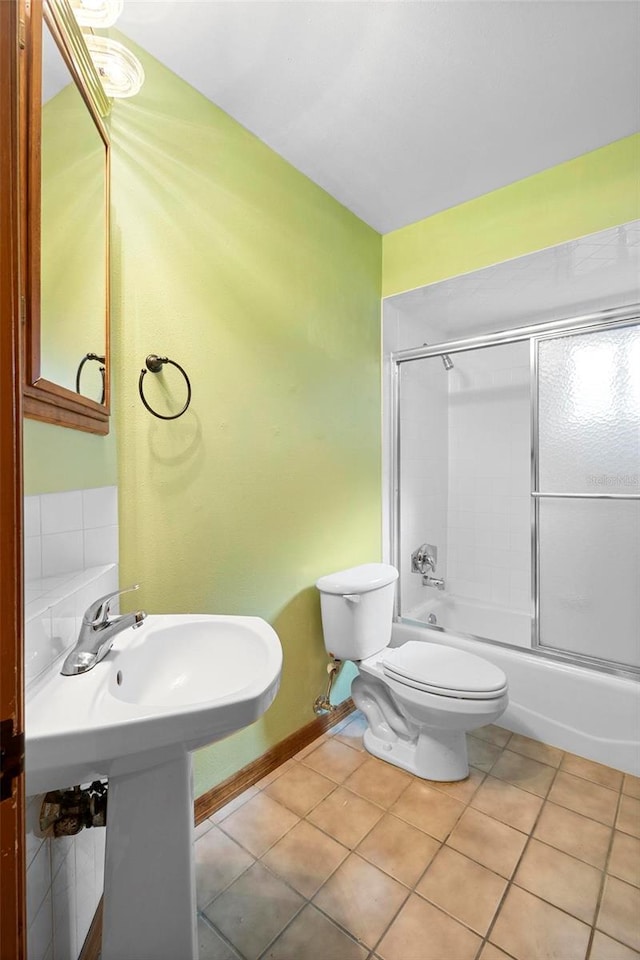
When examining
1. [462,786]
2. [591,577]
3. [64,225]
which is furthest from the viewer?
[591,577]

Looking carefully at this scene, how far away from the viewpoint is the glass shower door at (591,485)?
2064 millimetres

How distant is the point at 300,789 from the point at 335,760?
213 mm

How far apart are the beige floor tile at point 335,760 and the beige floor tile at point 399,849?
0.27 meters

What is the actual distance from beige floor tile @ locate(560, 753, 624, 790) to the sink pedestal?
5.09 feet

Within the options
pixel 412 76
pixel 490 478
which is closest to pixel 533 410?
pixel 490 478

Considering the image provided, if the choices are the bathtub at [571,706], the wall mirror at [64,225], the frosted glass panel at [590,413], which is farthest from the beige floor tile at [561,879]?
the wall mirror at [64,225]

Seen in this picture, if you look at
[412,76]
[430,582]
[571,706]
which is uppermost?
[412,76]

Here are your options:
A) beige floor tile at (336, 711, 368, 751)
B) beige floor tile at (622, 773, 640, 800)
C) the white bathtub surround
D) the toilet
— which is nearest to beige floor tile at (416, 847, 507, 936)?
the toilet

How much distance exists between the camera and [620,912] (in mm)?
1142

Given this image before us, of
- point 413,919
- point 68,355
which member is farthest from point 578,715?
point 68,355

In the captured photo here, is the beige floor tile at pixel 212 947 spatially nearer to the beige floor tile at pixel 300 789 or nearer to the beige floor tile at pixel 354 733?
the beige floor tile at pixel 300 789

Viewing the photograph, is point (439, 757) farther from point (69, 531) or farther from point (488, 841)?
point (69, 531)

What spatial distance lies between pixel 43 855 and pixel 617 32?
99.7 inches

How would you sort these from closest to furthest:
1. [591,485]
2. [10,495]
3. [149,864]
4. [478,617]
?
[10,495]
[149,864]
[591,485]
[478,617]
